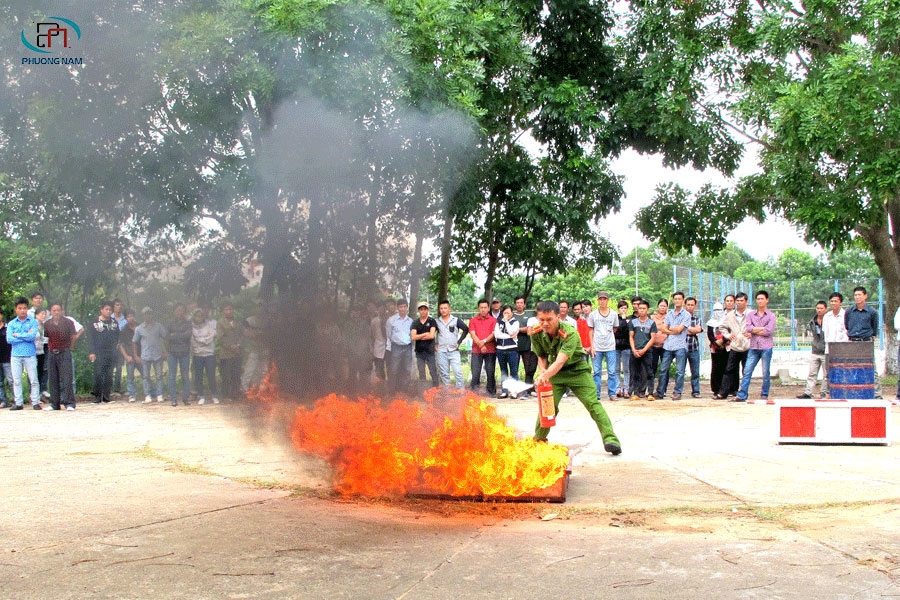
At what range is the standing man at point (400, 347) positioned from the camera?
9.14 metres

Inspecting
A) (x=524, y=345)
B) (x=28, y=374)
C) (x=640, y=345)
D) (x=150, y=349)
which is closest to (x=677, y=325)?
(x=640, y=345)

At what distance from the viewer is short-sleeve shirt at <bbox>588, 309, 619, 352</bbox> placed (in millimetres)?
14141

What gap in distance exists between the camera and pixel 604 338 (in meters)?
14.1

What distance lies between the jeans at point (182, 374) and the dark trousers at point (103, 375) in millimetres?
1934

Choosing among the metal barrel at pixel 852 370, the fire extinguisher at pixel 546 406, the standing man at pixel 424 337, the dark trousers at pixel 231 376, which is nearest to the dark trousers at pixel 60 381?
the standing man at pixel 424 337

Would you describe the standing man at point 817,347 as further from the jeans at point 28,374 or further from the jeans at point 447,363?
the jeans at point 28,374

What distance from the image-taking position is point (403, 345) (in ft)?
40.2

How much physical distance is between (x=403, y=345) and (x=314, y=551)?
749 centimetres

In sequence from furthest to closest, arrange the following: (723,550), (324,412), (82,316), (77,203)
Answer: (82,316) → (77,203) → (324,412) → (723,550)

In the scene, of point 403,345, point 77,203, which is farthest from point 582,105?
point 77,203

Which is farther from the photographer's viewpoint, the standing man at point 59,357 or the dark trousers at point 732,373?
the dark trousers at point 732,373

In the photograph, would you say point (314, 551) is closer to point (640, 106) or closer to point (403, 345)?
point (403, 345)

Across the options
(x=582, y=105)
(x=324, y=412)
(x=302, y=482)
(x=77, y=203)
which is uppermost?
(x=582, y=105)

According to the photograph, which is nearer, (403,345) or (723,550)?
(723,550)
